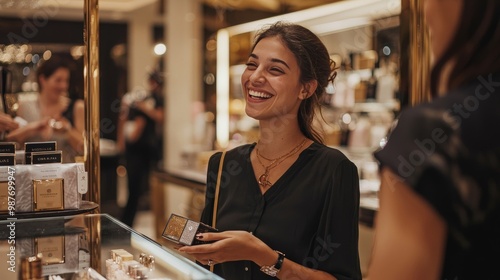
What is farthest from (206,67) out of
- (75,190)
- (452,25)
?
(452,25)

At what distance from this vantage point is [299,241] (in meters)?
1.75

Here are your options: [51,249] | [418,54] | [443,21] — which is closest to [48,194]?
[51,249]

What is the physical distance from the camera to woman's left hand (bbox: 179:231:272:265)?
155cm

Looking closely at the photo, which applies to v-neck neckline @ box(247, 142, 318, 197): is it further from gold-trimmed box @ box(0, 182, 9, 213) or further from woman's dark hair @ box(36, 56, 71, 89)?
woman's dark hair @ box(36, 56, 71, 89)

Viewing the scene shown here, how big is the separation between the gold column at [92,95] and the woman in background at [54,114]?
85 millimetres

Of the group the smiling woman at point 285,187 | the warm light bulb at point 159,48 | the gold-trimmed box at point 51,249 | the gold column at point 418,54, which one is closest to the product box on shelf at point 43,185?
the gold-trimmed box at point 51,249

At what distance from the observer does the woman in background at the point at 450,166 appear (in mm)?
816

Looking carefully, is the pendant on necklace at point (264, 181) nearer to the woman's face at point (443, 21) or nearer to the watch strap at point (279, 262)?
the watch strap at point (279, 262)

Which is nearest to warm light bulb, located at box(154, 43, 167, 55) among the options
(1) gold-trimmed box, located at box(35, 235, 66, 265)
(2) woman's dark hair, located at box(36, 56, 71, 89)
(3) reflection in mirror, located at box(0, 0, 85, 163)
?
(3) reflection in mirror, located at box(0, 0, 85, 163)

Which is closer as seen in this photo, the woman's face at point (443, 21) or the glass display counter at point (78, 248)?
the woman's face at point (443, 21)

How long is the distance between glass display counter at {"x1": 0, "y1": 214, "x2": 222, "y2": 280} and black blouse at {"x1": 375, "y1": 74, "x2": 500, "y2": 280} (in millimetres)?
659

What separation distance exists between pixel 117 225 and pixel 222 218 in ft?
1.07

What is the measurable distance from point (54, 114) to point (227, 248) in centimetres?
225

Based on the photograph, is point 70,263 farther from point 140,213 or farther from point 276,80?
point 140,213
